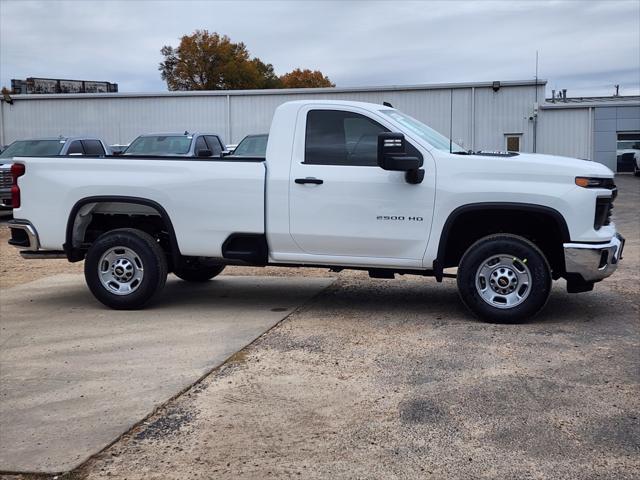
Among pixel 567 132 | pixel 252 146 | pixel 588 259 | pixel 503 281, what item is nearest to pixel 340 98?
pixel 567 132

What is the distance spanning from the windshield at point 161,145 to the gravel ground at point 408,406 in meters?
10.5

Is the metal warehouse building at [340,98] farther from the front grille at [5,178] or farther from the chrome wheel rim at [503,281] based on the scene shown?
the chrome wheel rim at [503,281]

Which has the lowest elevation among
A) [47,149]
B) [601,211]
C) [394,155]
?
[601,211]

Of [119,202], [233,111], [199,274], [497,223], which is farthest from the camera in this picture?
[233,111]

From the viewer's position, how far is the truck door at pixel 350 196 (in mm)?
6590

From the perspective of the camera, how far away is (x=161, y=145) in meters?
16.7

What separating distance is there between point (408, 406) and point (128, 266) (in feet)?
12.6

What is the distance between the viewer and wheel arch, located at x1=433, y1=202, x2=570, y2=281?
6.32 m

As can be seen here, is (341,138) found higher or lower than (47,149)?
lower

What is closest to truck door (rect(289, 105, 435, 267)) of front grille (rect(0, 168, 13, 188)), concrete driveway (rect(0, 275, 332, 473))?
concrete driveway (rect(0, 275, 332, 473))

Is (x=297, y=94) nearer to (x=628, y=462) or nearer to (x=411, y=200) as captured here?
(x=411, y=200)

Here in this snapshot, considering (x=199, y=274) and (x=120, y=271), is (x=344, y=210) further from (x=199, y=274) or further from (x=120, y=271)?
(x=199, y=274)

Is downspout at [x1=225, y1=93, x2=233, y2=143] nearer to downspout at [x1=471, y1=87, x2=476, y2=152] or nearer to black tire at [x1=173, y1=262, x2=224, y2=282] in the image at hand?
downspout at [x1=471, y1=87, x2=476, y2=152]

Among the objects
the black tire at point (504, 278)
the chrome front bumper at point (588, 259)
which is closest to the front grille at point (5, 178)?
the black tire at point (504, 278)
